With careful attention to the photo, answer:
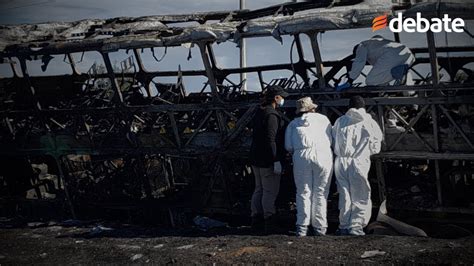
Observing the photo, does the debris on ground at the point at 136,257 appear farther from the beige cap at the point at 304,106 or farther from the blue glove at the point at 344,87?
the blue glove at the point at 344,87

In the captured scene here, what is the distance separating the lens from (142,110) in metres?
9.66

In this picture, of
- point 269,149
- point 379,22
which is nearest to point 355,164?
point 269,149

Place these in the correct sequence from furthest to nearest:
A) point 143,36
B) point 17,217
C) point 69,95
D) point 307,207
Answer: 1. point 69,95
2. point 17,217
3. point 143,36
4. point 307,207

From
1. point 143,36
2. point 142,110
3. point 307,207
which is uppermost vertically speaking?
point 143,36

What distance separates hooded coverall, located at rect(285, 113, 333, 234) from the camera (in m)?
6.76

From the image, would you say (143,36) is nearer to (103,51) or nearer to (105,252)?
(103,51)

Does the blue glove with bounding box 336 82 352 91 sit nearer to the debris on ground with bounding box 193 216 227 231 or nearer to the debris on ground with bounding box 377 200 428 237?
the debris on ground with bounding box 377 200 428 237

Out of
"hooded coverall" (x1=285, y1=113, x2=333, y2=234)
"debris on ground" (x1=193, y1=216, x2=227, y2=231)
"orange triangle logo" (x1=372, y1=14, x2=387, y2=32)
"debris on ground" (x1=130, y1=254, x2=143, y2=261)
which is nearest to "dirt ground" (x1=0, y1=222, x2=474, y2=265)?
"debris on ground" (x1=130, y1=254, x2=143, y2=261)

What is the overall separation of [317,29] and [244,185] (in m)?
3.97

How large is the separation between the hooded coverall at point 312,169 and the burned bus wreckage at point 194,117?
1.20 meters

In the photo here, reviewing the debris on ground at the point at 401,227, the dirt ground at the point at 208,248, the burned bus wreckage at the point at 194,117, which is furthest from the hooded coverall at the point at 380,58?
the dirt ground at the point at 208,248

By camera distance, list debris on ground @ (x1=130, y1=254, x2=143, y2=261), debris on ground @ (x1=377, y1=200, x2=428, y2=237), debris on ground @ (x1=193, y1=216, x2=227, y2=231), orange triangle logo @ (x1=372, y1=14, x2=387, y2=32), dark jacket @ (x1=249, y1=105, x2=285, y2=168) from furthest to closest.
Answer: debris on ground @ (x1=193, y1=216, x2=227, y2=231), dark jacket @ (x1=249, y1=105, x2=285, y2=168), orange triangle logo @ (x1=372, y1=14, x2=387, y2=32), debris on ground @ (x1=377, y1=200, x2=428, y2=237), debris on ground @ (x1=130, y1=254, x2=143, y2=261)

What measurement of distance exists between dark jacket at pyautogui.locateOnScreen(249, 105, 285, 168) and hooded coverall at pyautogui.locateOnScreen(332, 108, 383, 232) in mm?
1028

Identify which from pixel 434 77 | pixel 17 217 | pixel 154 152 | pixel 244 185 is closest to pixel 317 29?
pixel 434 77
